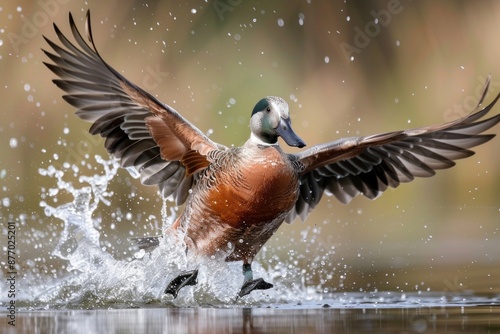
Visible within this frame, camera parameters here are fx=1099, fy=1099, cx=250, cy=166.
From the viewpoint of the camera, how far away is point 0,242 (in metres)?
12.3

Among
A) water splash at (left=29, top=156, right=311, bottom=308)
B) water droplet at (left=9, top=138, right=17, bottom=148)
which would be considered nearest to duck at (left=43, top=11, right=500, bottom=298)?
water splash at (left=29, top=156, right=311, bottom=308)

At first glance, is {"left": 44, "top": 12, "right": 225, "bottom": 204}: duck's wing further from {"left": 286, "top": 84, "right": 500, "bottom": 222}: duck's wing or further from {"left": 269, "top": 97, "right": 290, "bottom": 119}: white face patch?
{"left": 286, "top": 84, "right": 500, "bottom": 222}: duck's wing

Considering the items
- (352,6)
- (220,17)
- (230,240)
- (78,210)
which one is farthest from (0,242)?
(352,6)

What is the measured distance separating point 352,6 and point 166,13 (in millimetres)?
3010

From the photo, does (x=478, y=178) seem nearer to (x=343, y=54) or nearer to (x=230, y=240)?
(x=343, y=54)

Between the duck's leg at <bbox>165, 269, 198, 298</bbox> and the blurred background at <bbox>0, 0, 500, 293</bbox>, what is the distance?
6.01 meters

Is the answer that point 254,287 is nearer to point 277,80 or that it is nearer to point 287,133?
point 287,133

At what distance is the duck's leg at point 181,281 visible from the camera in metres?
8.49

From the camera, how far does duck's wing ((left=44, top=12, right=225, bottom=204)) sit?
877 centimetres

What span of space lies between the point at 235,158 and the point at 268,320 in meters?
1.88

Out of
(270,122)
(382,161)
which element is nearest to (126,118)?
(270,122)

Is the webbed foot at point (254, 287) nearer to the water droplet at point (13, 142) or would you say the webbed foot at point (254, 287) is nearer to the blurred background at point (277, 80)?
the blurred background at point (277, 80)

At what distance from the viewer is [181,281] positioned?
8.61m

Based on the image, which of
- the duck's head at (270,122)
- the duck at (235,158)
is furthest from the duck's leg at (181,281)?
the duck's head at (270,122)
